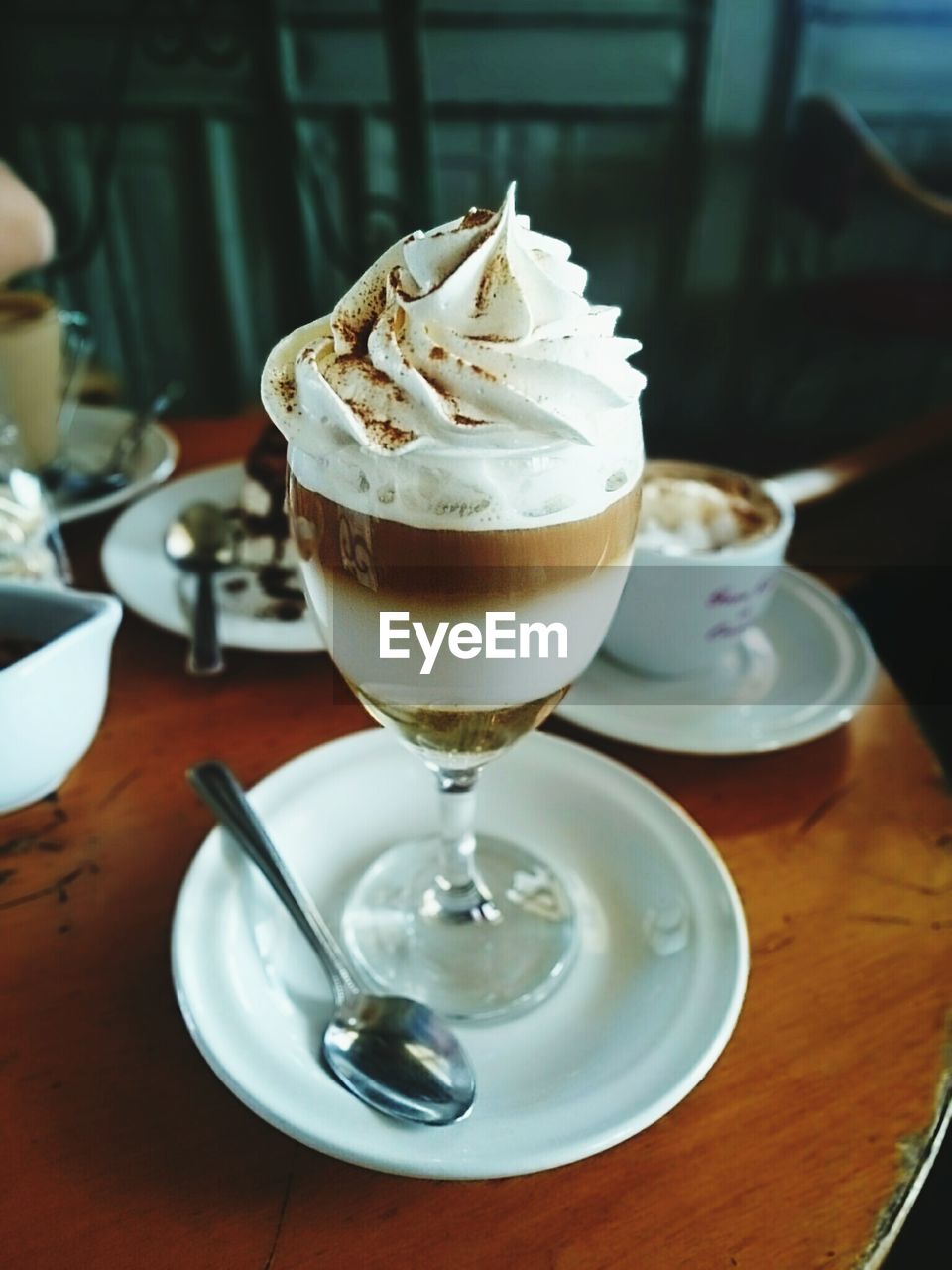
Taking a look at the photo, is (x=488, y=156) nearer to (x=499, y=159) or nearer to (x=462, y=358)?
(x=499, y=159)

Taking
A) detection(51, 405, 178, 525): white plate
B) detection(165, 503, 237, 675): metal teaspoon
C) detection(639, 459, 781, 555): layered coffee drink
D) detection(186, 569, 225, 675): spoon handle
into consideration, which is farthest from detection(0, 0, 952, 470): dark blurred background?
detection(186, 569, 225, 675): spoon handle

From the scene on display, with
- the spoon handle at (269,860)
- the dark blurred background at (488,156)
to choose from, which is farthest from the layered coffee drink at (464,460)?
the dark blurred background at (488,156)

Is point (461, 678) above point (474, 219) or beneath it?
beneath

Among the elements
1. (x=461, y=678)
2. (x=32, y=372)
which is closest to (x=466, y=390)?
(x=461, y=678)

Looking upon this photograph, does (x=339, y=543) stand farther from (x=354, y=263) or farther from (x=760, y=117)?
(x=760, y=117)

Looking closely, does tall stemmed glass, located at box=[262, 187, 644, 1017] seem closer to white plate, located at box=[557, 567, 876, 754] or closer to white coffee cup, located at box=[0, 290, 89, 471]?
white plate, located at box=[557, 567, 876, 754]

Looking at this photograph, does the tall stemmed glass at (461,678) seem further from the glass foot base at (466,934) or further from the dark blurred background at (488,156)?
the dark blurred background at (488,156)
